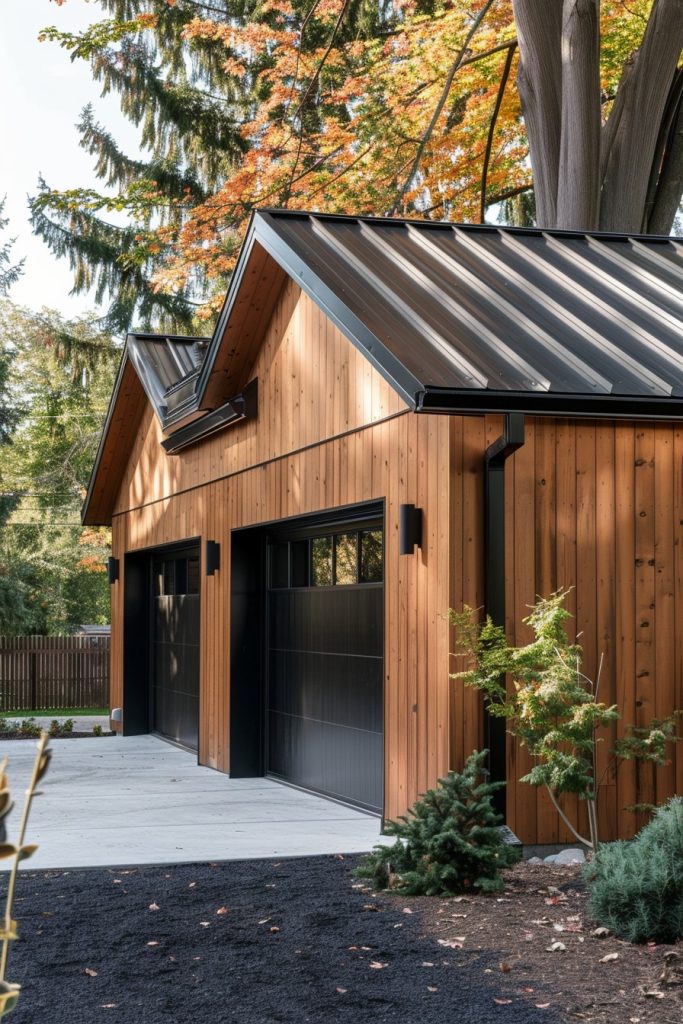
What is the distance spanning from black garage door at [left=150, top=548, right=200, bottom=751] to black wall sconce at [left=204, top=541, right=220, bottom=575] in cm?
177

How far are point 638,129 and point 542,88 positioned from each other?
4.45 feet

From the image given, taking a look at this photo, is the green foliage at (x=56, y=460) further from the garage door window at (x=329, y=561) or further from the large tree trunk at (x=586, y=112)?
the garage door window at (x=329, y=561)

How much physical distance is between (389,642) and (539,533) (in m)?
Result: 1.56

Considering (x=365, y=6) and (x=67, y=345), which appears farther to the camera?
(x=67, y=345)

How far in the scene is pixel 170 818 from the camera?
1034 centimetres

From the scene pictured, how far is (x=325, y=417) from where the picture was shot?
10.6 metres

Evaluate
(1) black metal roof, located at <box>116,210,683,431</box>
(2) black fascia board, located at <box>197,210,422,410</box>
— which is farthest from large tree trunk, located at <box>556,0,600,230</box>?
(2) black fascia board, located at <box>197,210,422,410</box>

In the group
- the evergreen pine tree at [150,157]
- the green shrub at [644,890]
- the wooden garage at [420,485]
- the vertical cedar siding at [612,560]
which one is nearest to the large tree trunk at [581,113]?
the wooden garage at [420,485]

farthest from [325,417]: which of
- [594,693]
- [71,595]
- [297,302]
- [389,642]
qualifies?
[71,595]

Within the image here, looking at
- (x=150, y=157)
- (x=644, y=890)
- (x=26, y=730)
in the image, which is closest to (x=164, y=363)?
(x=26, y=730)

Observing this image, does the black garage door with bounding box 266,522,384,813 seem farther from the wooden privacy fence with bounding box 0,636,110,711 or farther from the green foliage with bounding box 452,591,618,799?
the wooden privacy fence with bounding box 0,636,110,711

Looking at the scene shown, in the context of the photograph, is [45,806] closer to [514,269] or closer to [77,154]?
[514,269]

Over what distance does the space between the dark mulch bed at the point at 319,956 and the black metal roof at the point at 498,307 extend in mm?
2949

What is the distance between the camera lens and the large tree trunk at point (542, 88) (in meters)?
15.8
